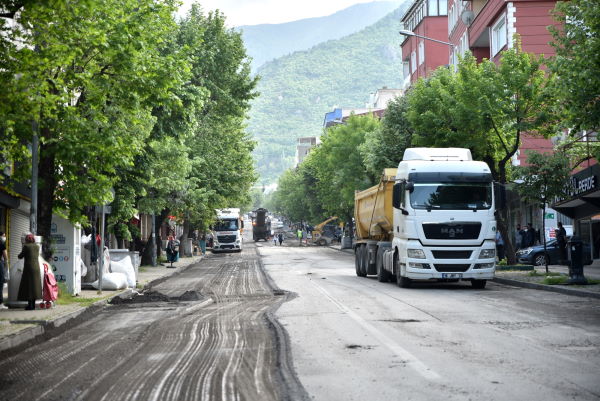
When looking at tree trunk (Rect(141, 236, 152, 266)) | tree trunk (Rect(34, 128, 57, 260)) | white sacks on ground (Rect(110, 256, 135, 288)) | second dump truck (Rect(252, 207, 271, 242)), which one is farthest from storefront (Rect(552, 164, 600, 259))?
second dump truck (Rect(252, 207, 271, 242))

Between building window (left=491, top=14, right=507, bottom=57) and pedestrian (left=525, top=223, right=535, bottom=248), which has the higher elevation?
building window (left=491, top=14, right=507, bottom=57)

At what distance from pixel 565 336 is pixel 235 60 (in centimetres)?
3867

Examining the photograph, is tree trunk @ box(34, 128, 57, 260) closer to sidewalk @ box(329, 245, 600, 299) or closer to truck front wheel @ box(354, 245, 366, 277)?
sidewalk @ box(329, 245, 600, 299)

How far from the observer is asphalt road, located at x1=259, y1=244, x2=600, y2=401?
7465mm

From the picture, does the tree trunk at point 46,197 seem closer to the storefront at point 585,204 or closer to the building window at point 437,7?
the storefront at point 585,204

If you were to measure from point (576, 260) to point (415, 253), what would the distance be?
4279 millimetres

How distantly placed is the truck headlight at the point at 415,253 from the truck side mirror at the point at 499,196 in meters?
2.51

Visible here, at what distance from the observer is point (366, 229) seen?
30.1 metres

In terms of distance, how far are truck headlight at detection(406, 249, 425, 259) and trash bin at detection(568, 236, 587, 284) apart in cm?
389

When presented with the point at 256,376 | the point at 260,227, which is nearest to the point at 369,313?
the point at 256,376

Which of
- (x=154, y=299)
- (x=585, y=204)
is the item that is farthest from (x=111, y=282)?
(x=585, y=204)

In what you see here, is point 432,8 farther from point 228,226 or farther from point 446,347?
point 446,347

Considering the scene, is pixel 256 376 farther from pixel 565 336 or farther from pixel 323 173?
pixel 323 173

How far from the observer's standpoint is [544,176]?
2611 centimetres
